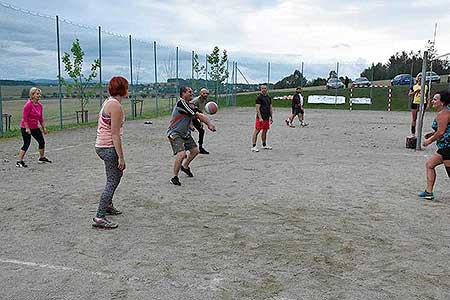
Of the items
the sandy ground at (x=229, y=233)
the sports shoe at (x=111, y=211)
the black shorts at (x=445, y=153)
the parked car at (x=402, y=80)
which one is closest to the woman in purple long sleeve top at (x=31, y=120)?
the sandy ground at (x=229, y=233)

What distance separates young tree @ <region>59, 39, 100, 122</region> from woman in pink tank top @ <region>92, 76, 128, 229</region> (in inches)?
505

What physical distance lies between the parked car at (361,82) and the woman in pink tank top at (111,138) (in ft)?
139

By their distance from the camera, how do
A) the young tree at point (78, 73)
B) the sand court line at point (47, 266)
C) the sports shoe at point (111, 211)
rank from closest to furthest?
the sand court line at point (47, 266) < the sports shoe at point (111, 211) < the young tree at point (78, 73)

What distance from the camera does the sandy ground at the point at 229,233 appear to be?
13.2 feet

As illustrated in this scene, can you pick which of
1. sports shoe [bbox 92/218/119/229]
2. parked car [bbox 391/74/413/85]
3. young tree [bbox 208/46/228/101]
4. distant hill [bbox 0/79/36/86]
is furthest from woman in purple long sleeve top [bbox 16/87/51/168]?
parked car [bbox 391/74/413/85]

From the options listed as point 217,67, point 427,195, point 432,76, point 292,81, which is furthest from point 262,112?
point 292,81

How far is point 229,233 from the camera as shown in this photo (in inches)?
211

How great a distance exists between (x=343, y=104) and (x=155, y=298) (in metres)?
37.7

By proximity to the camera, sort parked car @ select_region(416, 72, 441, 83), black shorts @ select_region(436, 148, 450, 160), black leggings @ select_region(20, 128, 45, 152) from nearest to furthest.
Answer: black shorts @ select_region(436, 148, 450, 160)
black leggings @ select_region(20, 128, 45, 152)
parked car @ select_region(416, 72, 441, 83)

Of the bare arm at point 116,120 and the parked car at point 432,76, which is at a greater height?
the parked car at point 432,76

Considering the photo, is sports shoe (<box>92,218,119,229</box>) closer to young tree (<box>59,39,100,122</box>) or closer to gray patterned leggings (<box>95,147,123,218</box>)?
gray patterned leggings (<box>95,147,123,218</box>)

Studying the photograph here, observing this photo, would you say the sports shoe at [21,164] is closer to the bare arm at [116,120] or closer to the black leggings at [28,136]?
the black leggings at [28,136]

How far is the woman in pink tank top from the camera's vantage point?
5.23 m

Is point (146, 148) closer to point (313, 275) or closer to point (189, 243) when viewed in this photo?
point (189, 243)
